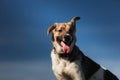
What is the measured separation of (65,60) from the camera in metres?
28.7

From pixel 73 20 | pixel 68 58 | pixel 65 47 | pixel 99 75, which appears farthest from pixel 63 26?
pixel 99 75

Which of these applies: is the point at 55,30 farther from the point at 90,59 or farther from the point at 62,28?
the point at 90,59

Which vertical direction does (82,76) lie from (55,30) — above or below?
below

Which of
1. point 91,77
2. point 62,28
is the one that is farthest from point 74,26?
point 91,77

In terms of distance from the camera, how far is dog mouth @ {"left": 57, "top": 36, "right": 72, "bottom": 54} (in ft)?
92.1

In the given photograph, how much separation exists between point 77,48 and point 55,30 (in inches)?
47.3

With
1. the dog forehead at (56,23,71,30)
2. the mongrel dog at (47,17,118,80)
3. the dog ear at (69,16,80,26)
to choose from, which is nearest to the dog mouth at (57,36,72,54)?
the mongrel dog at (47,17,118,80)

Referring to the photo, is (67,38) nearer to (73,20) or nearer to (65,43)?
(65,43)

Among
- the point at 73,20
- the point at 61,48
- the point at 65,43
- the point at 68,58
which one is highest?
the point at 73,20

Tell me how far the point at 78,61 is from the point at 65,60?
546 mm

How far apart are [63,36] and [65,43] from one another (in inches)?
13.7

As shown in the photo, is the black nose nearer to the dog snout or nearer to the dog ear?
the dog snout

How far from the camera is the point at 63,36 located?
1107 inches

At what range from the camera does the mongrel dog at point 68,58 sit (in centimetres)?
2828
